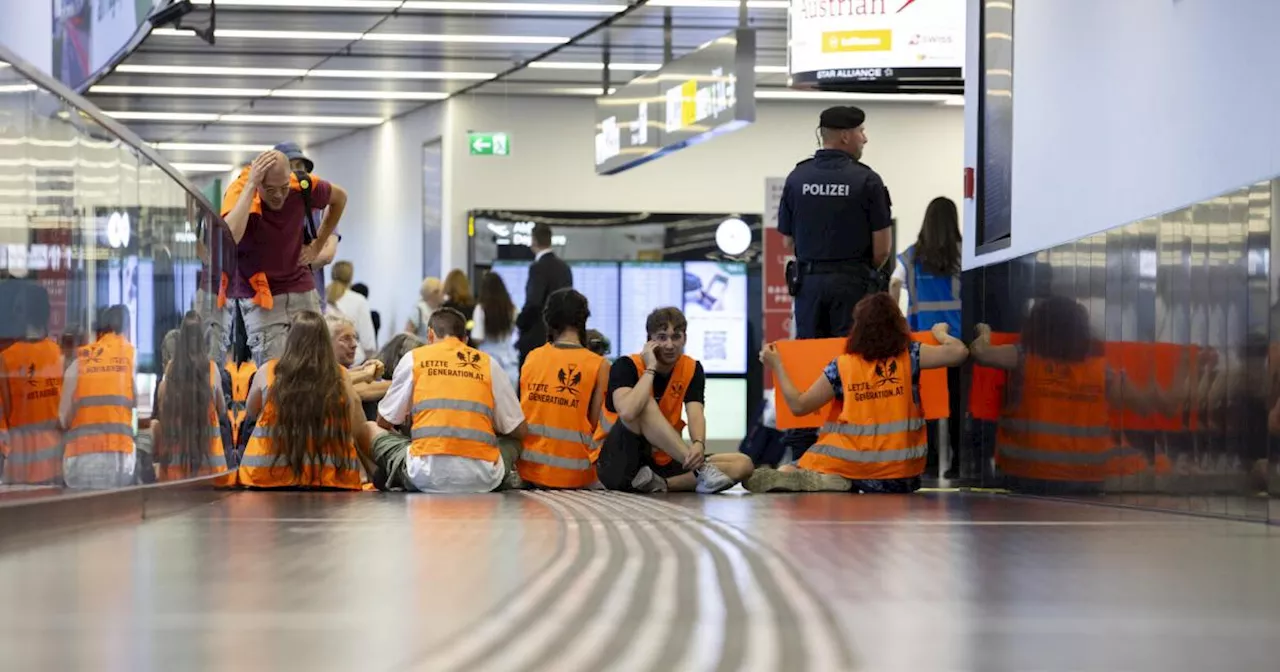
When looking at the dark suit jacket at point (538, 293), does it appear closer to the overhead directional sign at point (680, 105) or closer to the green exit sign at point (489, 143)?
the overhead directional sign at point (680, 105)

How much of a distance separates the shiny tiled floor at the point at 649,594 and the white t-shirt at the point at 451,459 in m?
2.60

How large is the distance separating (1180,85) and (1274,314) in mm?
1471

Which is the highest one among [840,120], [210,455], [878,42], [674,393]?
[878,42]

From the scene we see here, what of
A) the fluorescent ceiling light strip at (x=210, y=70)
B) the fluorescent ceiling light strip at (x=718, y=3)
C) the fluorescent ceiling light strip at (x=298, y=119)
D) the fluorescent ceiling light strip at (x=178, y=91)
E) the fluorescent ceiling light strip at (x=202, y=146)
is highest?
the fluorescent ceiling light strip at (x=718, y=3)

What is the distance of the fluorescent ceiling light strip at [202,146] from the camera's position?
26922mm

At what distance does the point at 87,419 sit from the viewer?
6.63 m

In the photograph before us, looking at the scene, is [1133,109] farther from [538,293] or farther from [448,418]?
[538,293]

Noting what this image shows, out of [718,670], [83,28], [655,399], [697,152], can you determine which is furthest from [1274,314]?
[697,152]

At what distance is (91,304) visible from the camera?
21.5ft

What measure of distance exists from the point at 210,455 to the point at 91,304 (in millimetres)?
2400

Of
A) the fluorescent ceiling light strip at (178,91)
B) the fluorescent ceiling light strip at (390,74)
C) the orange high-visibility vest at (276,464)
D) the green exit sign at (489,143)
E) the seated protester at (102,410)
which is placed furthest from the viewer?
the fluorescent ceiling light strip at (178,91)

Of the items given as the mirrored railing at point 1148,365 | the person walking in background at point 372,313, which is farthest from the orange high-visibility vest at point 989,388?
the person walking in background at point 372,313

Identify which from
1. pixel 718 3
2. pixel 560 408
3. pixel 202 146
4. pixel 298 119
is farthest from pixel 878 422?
pixel 202 146

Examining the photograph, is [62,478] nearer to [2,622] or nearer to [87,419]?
[87,419]
